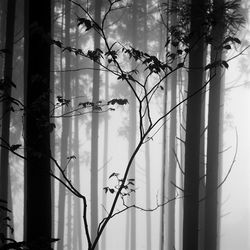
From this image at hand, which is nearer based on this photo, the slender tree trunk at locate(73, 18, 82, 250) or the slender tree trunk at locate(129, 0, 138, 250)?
the slender tree trunk at locate(129, 0, 138, 250)

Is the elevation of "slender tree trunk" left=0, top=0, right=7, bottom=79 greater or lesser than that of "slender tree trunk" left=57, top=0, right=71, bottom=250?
greater

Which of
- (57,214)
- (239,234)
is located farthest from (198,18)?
(57,214)

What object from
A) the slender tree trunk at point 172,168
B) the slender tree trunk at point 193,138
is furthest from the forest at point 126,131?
the slender tree trunk at point 193,138

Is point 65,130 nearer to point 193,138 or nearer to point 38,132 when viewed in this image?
point 193,138

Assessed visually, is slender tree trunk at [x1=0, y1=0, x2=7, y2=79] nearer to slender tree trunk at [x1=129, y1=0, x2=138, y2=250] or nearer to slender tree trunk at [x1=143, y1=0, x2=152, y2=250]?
slender tree trunk at [x1=129, y1=0, x2=138, y2=250]

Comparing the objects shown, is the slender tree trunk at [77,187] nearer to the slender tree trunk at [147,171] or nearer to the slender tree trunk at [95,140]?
the slender tree trunk at [95,140]

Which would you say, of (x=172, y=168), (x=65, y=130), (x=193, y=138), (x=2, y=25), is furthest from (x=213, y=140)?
(x=2, y=25)

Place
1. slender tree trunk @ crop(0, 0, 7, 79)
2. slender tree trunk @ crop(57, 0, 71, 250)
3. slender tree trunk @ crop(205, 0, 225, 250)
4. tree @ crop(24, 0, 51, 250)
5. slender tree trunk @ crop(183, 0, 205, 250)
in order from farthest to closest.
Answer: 1. slender tree trunk @ crop(57, 0, 71, 250)
2. slender tree trunk @ crop(0, 0, 7, 79)
3. slender tree trunk @ crop(205, 0, 225, 250)
4. slender tree trunk @ crop(183, 0, 205, 250)
5. tree @ crop(24, 0, 51, 250)

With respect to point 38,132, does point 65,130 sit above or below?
above

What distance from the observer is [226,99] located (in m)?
4.80

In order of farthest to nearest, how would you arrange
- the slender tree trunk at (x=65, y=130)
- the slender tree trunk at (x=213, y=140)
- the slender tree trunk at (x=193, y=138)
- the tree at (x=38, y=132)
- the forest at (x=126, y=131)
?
the slender tree trunk at (x=65, y=130) < the forest at (x=126, y=131) < the slender tree trunk at (x=213, y=140) < the slender tree trunk at (x=193, y=138) < the tree at (x=38, y=132)

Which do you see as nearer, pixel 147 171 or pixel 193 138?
pixel 193 138

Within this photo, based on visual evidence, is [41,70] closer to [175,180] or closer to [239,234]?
[175,180]

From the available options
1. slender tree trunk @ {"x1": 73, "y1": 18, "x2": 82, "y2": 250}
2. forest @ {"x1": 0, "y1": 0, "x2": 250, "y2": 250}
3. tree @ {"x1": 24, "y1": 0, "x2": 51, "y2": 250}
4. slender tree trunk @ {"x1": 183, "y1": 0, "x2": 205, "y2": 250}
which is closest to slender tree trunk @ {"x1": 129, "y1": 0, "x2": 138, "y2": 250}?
forest @ {"x1": 0, "y1": 0, "x2": 250, "y2": 250}
